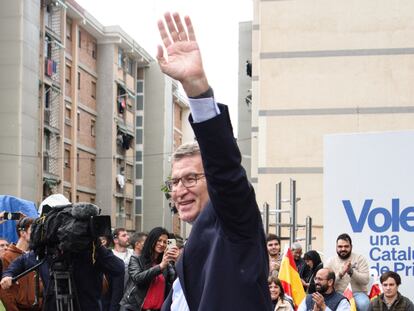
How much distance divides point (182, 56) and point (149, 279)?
23.1 feet

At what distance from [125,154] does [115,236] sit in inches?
2025

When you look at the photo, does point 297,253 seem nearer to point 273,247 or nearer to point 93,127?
point 273,247

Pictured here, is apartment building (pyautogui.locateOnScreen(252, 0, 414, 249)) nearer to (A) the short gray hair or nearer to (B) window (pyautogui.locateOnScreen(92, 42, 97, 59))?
(A) the short gray hair

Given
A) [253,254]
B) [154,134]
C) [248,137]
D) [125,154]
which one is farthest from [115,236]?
[154,134]

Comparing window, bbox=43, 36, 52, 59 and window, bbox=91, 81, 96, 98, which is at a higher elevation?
window, bbox=43, 36, 52, 59

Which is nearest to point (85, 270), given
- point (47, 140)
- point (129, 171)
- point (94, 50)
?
point (47, 140)

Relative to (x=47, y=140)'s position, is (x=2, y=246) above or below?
below

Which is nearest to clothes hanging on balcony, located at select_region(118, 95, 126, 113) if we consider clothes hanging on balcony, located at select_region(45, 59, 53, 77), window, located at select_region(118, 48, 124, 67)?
window, located at select_region(118, 48, 124, 67)

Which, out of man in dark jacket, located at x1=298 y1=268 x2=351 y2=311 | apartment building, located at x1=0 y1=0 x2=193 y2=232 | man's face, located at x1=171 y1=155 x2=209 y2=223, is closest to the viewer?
man's face, located at x1=171 y1=155 x2=209 y2=223

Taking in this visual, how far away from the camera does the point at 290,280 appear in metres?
11.3

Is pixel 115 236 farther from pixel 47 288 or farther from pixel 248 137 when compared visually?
pixel 248 137

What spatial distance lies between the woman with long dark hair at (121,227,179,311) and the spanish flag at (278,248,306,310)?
6.03 ft

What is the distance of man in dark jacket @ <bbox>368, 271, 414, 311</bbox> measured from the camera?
1008 cm

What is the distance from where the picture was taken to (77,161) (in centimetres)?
5522
